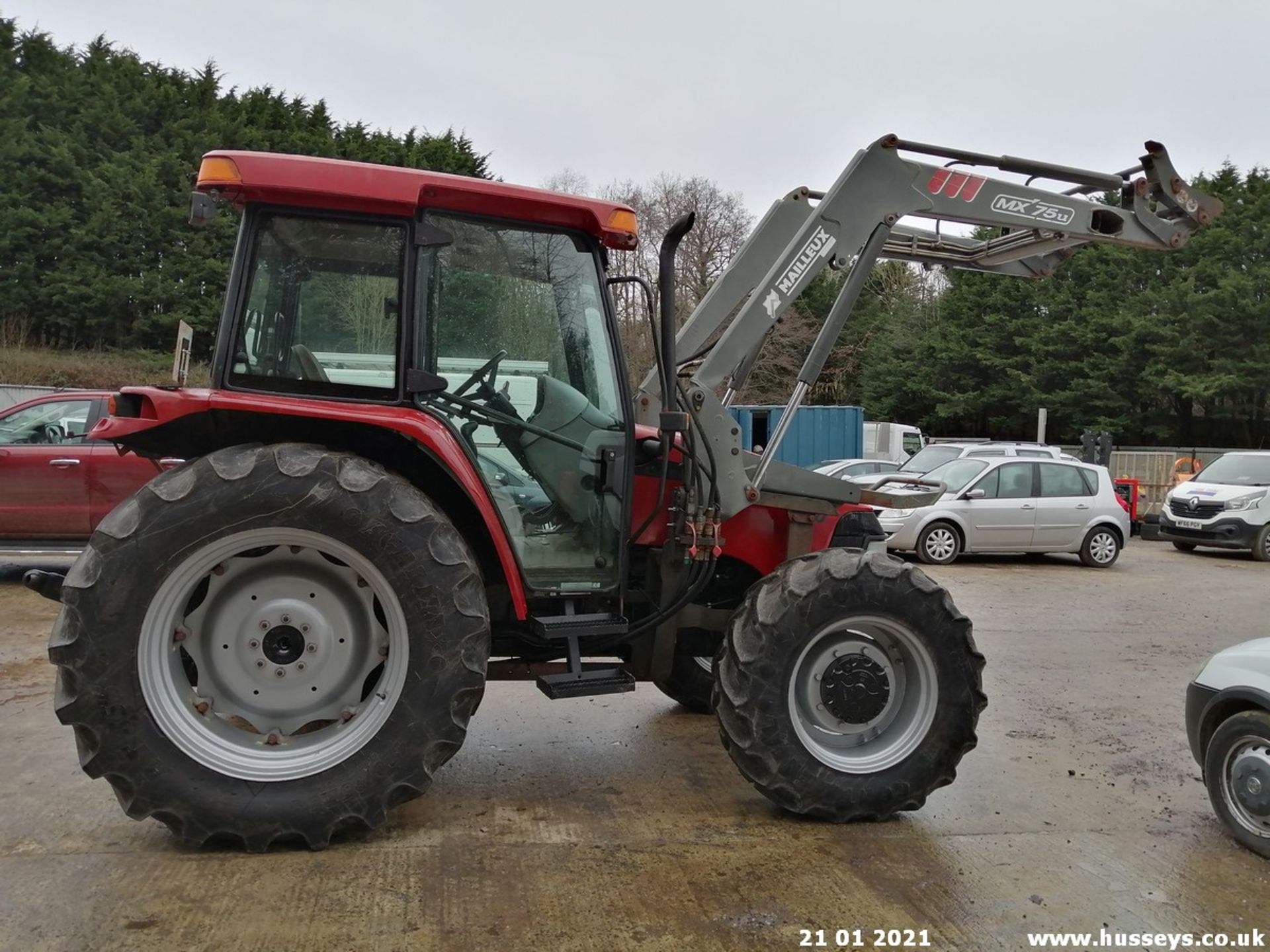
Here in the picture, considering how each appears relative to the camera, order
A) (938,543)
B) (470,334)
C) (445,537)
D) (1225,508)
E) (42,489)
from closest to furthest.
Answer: (445,537), (470,334), (42,489), (938,543), (1225,508)

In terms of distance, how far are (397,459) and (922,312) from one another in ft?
131

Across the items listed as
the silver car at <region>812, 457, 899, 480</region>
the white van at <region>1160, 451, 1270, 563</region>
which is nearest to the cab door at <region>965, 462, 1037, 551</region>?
the silver car at <region>812, 457, 899, 480</region>

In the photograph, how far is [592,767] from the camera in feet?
16.1

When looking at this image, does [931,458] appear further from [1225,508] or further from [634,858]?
[634,858]

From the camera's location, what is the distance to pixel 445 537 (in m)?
3.76

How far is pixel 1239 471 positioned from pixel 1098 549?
4.24m

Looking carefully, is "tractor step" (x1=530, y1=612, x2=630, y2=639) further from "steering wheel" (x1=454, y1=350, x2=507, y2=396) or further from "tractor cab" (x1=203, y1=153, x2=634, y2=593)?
"steering wheel" (x1=454, y1=350, x2=507, y2=396)

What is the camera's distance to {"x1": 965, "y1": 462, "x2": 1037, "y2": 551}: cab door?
14.3 m

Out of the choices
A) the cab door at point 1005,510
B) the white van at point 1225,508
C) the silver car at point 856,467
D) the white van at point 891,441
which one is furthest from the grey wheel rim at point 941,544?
the white van at point 891,441

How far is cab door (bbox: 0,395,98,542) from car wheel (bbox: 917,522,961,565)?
33.6ft

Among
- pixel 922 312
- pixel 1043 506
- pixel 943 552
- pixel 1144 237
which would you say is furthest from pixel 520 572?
pixel 922 312

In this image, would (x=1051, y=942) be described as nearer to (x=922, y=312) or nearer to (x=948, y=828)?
(x=948, y=828)

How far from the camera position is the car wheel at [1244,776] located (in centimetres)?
395

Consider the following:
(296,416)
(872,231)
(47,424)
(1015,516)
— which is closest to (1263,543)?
(1015,516)
